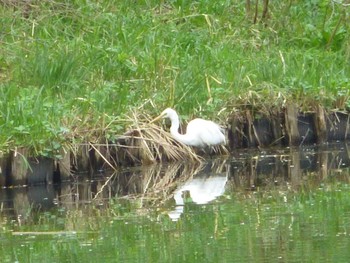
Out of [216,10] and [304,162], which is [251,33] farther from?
[304,162]

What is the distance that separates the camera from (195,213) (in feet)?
36.0

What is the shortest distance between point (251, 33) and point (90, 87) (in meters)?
4.61

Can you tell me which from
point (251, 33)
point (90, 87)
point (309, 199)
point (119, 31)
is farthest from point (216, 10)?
point (309, 199)

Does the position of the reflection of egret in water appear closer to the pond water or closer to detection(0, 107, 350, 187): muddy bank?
the pond water

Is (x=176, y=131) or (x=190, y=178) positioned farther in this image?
(x=176, y=131)

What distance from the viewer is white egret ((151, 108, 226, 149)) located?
14516 mm

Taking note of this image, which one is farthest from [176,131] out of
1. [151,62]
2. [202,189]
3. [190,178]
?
[202,189]

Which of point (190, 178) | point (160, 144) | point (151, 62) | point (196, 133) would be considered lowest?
point (190, 178)

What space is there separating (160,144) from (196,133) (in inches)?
19.1

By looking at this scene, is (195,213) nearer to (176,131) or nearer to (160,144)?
(160,144)

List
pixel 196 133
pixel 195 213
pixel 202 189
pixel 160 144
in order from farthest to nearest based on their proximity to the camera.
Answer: pixel 196 133
pixel 160 144
pixel 202 189
pixel 195 213

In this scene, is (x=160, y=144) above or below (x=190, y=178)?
above

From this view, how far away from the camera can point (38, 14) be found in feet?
59.3

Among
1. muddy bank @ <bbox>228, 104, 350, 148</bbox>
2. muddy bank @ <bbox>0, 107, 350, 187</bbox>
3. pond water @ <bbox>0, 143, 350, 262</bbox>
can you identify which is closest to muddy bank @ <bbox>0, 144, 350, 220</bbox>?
pond water @ <bbox>0, 143, 350, 262</bbox>
